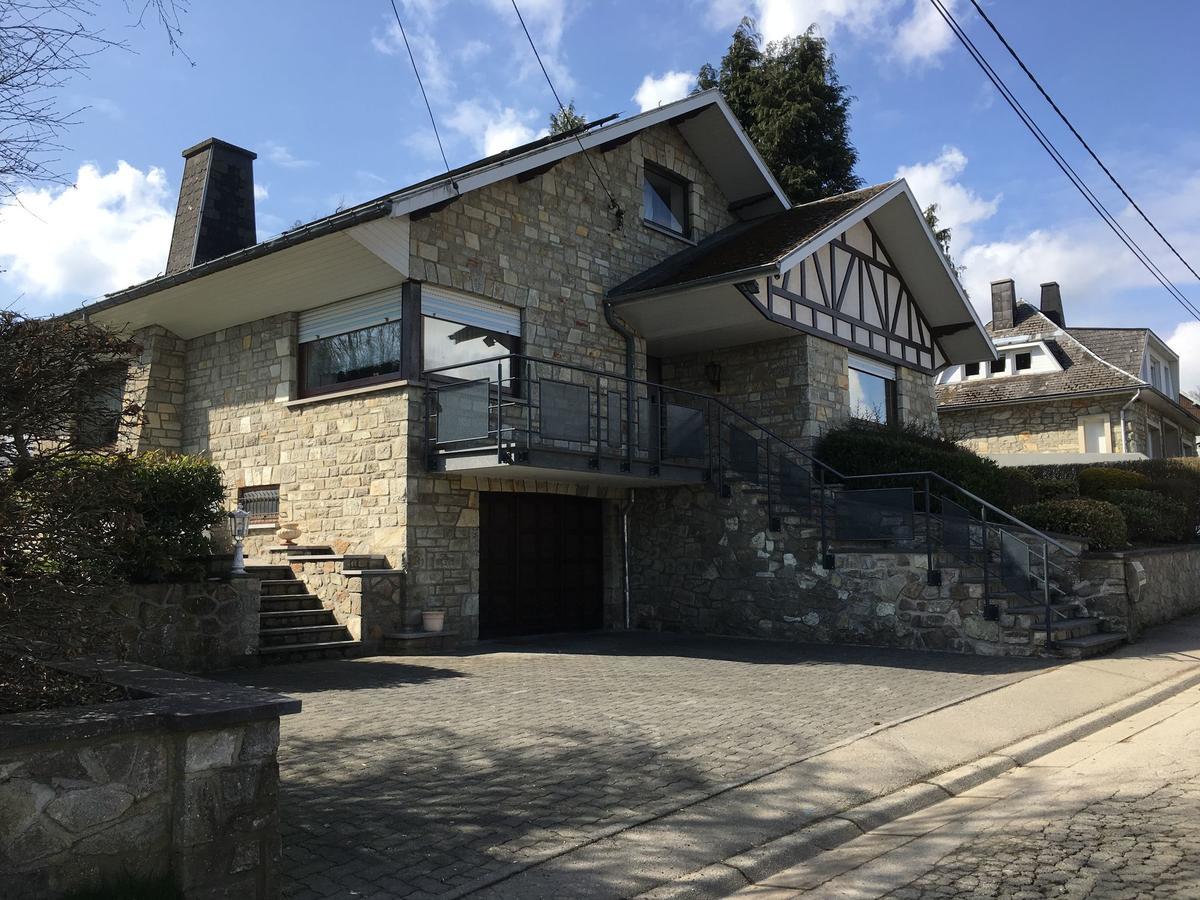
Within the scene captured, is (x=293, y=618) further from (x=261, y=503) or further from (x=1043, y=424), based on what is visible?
(x=1043, y=424)

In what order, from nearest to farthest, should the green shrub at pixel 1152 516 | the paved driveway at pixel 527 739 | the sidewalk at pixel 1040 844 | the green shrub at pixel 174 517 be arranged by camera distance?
the sidewalk at pixel 1040 844 < the paved driveway at pixel 527 739 < the green shrub at pixel 174 517 < the green shrub at pixel 1152 516

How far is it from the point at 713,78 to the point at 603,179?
46.0ft

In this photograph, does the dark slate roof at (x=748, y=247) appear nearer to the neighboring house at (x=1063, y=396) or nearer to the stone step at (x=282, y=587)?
the stone step at (x=282, y=587)

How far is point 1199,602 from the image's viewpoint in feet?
50.2

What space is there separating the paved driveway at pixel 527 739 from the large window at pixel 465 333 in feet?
12.3

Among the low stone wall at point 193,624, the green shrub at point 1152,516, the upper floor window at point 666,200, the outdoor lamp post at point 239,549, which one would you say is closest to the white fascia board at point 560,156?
the upper floor window at point 666,200

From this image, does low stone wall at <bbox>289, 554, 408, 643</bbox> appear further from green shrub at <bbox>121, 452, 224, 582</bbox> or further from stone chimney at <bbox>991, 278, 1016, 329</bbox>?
stone chimney at <bbox>991, 278, 1016, 329</bbox>

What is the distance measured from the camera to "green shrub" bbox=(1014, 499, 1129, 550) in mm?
13414

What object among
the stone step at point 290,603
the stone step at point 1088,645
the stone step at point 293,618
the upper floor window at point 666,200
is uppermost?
the upper floor window at point 666,200

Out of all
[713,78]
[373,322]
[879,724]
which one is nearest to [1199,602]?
[879,724]

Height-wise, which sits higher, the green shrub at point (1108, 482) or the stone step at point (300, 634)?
the green shrub at point (1108, 482)

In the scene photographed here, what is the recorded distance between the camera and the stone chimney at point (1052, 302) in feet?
110

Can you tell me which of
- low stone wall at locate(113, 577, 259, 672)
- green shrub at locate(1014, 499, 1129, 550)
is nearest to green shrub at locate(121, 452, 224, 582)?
low stone wall at locate(113, 577, 259, 672)

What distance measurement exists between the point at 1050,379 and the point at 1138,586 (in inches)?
669
